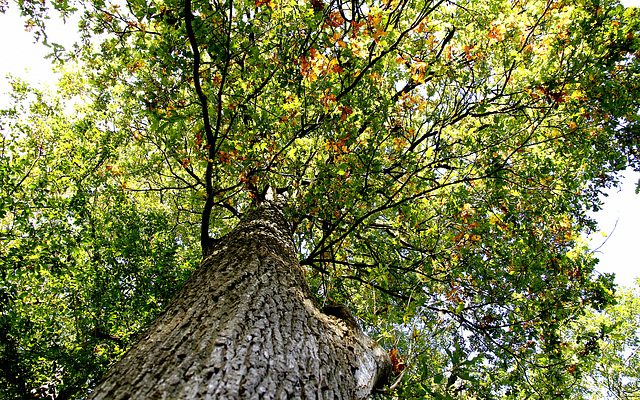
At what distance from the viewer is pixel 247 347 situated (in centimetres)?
156

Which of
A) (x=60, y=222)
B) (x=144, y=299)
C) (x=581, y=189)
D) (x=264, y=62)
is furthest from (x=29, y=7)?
(x=581, y=189)

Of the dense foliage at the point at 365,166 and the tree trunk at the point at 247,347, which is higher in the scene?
the dense foliage at the point at 365,166

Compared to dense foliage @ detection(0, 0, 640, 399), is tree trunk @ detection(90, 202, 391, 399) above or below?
below

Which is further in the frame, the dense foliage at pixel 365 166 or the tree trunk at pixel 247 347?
the dense foliage at pixel 365 166

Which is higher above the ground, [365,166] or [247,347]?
[365,166]

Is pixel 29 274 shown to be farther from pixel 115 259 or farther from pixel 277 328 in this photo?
pixel 277 328

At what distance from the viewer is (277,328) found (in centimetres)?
181

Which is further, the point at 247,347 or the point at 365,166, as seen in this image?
the point at 365,166

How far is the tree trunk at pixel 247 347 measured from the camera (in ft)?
4.40

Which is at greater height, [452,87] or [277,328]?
[452,87]

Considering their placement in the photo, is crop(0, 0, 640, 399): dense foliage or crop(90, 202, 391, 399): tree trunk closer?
crop(90, 202, 391, 399): tree trunk

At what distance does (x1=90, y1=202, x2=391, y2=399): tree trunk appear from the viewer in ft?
4.40

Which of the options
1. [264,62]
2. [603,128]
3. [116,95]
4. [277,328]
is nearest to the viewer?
[277,328]

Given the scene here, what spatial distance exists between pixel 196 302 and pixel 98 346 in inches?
146
